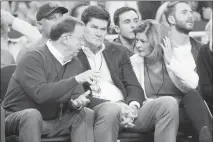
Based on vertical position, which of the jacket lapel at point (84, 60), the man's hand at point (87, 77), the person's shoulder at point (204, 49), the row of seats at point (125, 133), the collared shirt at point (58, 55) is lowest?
the row of seats at point (125, 133)

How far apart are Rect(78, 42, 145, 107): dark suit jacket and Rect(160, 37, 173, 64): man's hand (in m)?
0.22

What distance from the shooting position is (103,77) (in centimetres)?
312

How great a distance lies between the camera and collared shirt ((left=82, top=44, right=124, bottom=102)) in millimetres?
3066

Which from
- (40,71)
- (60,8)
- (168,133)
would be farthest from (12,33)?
(168,133)

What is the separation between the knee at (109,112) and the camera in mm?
2746

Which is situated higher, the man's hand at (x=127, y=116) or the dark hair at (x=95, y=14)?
the dark hair at (x=95, y=14)

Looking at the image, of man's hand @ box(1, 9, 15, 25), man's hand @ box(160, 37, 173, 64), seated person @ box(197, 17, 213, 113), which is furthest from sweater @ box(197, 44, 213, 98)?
man's hand @ box(1, 9, 15, 25)

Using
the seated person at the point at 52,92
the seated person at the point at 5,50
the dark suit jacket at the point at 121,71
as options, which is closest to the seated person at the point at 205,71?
the dark suit jacket at the point at 121,71

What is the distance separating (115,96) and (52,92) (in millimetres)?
517

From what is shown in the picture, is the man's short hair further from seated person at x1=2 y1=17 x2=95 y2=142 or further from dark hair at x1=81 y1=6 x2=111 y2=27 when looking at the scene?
seated person at x1=2 y1=17 x2=95 y2=142

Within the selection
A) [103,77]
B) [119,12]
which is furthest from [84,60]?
[119,12]

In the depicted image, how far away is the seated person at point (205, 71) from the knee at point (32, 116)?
1.18m

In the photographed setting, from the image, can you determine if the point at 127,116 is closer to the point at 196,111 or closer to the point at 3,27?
the point at 196,111

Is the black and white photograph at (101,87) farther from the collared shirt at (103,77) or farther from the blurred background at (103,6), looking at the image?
the blurred background at (103,6)
